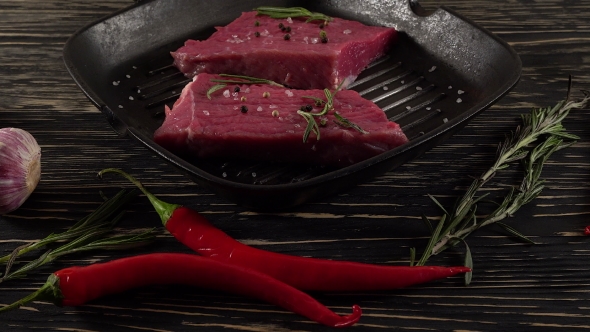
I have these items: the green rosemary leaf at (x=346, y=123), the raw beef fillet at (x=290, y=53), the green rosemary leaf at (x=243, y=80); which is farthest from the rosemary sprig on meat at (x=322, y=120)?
the raw beef fillet at (x=290, y=53)

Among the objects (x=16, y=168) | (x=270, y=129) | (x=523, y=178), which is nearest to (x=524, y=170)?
(x=523, y=178)

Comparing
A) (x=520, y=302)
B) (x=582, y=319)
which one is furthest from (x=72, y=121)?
(x=582, y=319)

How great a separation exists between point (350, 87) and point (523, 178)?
97 centimetres

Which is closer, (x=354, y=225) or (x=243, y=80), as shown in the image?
(x=354, y=225)

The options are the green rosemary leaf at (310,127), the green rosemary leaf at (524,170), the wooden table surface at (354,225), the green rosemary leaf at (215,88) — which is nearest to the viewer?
the wooden table surface at (354,225)

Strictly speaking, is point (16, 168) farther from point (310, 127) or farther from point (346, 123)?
point (346, 123)

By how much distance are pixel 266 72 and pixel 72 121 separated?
982 millimetres

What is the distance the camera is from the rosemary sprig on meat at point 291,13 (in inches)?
141

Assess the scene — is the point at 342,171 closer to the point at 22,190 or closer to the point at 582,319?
the point at 582,319

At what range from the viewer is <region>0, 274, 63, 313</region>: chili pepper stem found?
2148 millimetres

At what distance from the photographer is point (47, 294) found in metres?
2.19

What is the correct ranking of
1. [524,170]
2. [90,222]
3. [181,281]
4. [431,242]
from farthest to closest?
[524,170] < [90,222] < [431,242] < [181,281]

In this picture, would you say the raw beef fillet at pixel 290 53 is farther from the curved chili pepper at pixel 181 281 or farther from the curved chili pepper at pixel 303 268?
the curved chili pepper at pixel 181 281

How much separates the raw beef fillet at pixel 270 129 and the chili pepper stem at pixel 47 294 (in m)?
0.85
